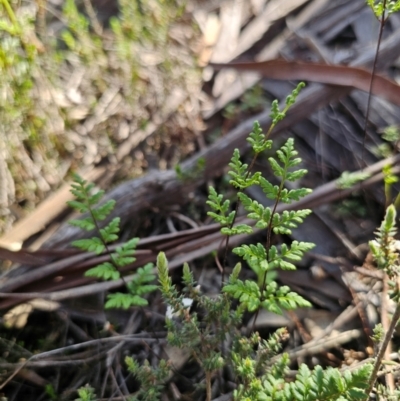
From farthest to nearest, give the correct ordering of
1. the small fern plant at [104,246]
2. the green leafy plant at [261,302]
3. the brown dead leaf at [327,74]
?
the brown dead leaf at [327,74] → the small fern plant at [104,246] → the green leafy plant at [261,302]

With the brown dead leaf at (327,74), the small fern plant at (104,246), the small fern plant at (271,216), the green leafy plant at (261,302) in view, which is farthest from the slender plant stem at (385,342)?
the brown dead leaf at (327,74)

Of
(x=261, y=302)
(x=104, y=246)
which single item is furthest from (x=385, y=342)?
(x=104, y=246)

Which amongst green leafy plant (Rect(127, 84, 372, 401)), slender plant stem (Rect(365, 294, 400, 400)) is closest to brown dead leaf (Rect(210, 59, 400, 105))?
green leafy plant (Rect(127, 84, 372, 401))

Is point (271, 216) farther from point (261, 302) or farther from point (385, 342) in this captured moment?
point (385, 342)

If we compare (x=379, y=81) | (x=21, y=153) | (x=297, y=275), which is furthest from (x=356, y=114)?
(x=21, y=153)

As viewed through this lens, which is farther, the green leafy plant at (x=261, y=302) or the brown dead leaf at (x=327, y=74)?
the brown dead leaf at (x=327, y=74)

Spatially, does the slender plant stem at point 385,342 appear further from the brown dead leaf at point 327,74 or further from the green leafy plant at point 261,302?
the brown dead leaf at point 327,74

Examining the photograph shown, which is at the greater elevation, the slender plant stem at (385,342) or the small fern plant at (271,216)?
the small fern plant at (271,216)

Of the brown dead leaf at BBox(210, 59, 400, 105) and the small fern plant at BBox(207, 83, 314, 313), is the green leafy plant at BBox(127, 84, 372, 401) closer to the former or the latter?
the small fern plant at BBox(207, 83, 314, 313)

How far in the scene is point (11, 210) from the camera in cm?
198

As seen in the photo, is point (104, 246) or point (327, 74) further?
point (327, 74)

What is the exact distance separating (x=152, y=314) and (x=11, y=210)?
86 cm

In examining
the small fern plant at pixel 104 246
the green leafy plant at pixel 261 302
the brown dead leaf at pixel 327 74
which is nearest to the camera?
the green leafy plant at pixel 261 302

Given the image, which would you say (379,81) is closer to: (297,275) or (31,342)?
(297,275)
